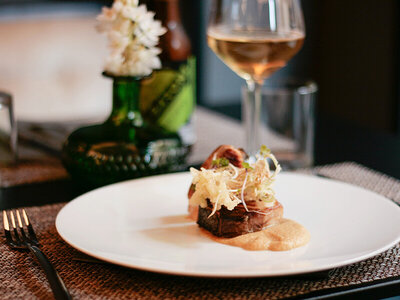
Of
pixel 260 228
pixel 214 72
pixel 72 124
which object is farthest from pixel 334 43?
pixel 260 228

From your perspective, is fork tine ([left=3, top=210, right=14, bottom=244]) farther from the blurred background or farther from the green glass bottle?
the blurred background

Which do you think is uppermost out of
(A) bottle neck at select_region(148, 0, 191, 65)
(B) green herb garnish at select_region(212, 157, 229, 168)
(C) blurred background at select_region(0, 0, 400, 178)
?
(A) bottle neck at select_region(148, 0, 191, 65)

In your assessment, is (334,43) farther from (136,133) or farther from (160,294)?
(160,294)

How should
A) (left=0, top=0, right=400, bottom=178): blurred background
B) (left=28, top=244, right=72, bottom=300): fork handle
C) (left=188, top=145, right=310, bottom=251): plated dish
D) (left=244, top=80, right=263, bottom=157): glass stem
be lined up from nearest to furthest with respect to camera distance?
(left=28, top=244, right=72, bottom=300): fork handle
(left=188, top=145, right=310, bottom=251): plated dish
(left=244, top=80, right=263, bottom=157): glass stem
(left=0, top=0, right=400, bottom=178): blurred background

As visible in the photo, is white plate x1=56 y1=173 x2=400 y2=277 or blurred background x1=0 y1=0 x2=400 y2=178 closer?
white plate x1=56 y1=173 x2=400 y2=277

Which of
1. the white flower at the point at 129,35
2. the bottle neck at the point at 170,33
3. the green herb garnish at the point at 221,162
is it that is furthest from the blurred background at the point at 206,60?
the green herb garnish at the point at 221,162

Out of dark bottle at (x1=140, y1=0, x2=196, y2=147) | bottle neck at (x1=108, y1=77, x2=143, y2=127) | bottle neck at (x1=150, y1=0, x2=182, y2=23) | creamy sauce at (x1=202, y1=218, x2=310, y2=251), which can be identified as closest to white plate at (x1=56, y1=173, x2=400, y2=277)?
creamy sauce at (x1=202, y1=218, x2=310, y2=251)
